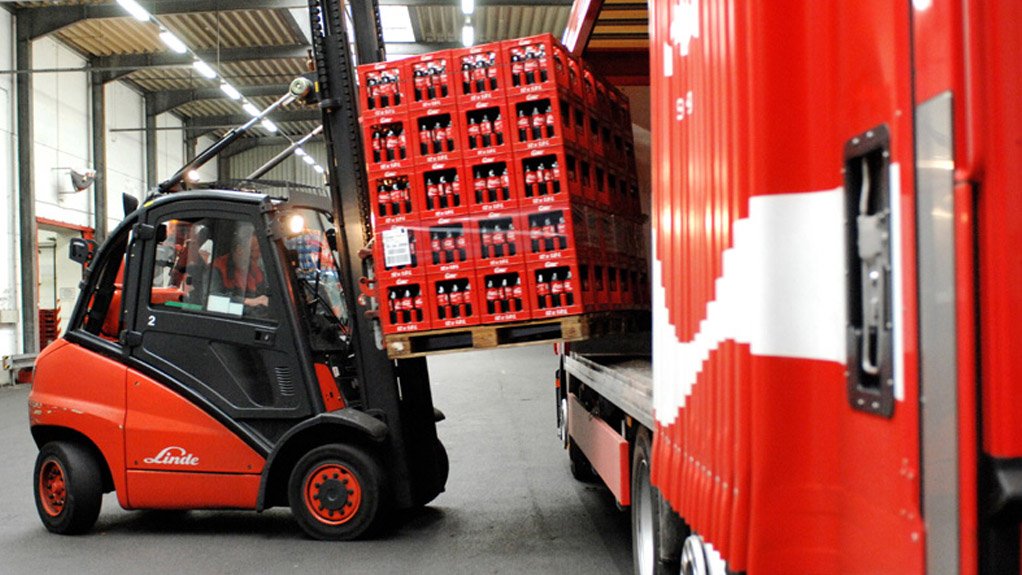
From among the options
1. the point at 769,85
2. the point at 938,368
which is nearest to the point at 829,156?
the point at 769,85

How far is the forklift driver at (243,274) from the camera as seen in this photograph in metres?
6.80

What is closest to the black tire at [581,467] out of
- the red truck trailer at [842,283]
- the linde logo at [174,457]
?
the linde logo at [174,457]

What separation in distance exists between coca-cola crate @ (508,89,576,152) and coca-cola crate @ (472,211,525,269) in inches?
15.7

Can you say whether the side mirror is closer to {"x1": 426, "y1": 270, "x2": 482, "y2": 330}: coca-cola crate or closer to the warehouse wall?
{"x1": 426, "y1": 270, "x2": 482, "y2": 330}: coca-cola crate

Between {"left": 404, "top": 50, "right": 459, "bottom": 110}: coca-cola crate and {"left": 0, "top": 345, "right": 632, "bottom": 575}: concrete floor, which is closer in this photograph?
{"left": 404, "top": 50, "right": 459, "bottom": 110}: coca-cola crate

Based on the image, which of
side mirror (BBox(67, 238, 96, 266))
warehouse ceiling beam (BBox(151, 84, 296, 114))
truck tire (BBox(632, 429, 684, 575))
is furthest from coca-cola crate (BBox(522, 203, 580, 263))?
warehouse ceiling beam (BBox(151, 84, 296, 114))

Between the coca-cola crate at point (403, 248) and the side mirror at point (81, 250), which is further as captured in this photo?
the side mirror at point (81, 250)

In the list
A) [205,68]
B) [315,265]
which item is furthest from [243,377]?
[205,68]

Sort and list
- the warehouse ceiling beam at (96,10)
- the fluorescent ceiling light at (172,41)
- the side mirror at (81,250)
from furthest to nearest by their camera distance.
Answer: the fluorescent ceiling light at (172,41), the warehouse ceiling beam at (96,10), the side mirror at (81,250)

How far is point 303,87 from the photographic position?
22.7 ft

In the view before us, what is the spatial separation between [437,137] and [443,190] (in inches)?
11.8

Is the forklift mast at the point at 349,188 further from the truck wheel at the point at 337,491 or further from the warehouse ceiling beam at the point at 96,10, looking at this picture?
the warehouse ceiling beam at the point at 96,10

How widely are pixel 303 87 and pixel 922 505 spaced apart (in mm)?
5737

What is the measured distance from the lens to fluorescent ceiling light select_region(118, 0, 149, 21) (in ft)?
58.8
